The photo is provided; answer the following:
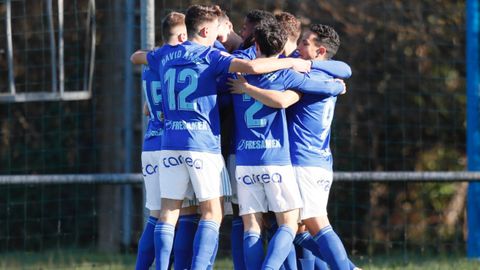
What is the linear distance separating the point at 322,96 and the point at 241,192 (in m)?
0.90

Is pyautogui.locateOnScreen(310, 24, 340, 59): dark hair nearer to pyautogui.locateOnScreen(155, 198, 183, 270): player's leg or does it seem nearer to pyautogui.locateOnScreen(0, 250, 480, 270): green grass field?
pyautogui.locateOnScreen(155, 198, 183, 270): player's leg

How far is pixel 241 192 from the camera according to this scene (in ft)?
23.5

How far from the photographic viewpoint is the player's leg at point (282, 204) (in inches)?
277

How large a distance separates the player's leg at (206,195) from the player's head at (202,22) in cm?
80

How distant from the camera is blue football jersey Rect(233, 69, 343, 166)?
711 centimetres

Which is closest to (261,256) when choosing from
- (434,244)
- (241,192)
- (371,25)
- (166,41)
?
(241,192)

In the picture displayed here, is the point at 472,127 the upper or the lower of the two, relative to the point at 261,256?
upper

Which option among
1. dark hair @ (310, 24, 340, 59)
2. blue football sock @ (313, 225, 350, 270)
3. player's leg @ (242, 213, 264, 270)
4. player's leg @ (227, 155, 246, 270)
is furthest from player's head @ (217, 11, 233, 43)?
blue football sock @ (313, 225, 350, 270)

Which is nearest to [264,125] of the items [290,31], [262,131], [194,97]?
[262,131]

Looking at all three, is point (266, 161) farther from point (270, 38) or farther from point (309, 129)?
point (270, 38)

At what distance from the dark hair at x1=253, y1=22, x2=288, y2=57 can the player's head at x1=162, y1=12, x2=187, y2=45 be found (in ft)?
2.17

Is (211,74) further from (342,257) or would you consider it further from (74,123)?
(74,123)

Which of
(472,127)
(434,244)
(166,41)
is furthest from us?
(434,244)

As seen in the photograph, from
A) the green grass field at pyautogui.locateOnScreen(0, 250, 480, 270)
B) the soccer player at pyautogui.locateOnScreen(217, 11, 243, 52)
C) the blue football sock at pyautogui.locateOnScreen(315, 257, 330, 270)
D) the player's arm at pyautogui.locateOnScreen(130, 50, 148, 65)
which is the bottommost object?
the green grass field at pyautogui.locateOnScreen(0, 250, 480, 270)
